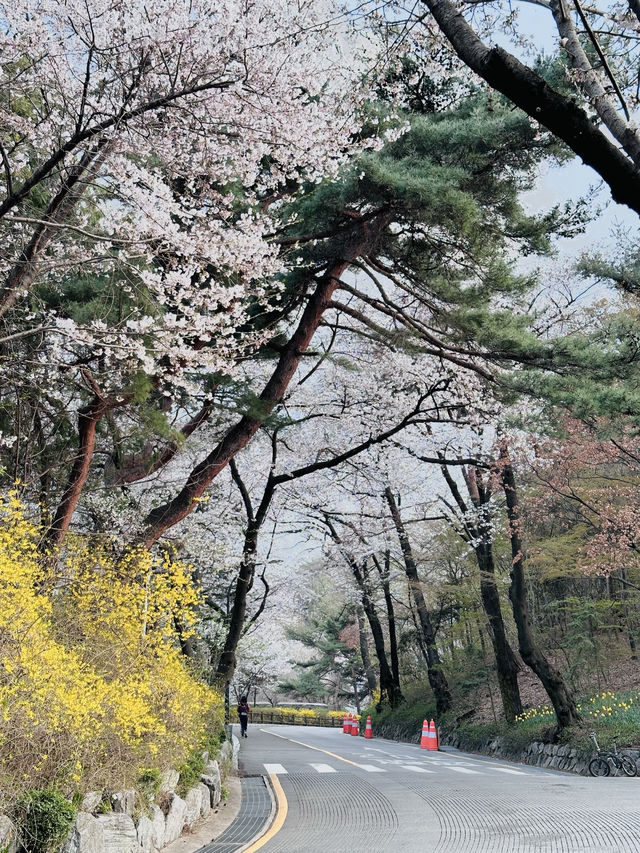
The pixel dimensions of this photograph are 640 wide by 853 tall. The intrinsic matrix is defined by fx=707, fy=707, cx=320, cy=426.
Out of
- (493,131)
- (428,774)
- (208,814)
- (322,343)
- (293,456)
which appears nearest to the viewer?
(208,814)

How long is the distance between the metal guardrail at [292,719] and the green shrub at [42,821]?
122 ft

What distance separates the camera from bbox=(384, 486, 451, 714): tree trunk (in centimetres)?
2059

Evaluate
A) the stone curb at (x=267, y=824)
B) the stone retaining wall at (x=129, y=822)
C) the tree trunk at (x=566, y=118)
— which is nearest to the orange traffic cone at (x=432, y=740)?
the stone curb at (x=267, y=824)

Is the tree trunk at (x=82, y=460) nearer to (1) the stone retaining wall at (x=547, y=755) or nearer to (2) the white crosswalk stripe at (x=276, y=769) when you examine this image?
(2) the white crosswalk stripe at (x=276, y=769)

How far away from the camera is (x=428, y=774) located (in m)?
11.1

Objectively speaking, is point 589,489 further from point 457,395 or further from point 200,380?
point 200,380

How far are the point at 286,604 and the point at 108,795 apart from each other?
25610 millimetres

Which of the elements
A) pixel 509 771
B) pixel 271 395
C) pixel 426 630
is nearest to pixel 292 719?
pixel 426 630

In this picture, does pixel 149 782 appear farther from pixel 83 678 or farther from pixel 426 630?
pixel 426 630

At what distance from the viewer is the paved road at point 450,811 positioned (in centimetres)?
568

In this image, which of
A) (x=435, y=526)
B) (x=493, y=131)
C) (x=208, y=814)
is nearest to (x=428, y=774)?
(x=208, y=814)

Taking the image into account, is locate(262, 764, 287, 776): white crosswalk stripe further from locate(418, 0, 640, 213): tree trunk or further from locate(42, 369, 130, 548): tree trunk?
locate(418, 0, 640, 213): tree trunk

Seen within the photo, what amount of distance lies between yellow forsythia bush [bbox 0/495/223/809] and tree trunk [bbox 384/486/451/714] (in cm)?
1360

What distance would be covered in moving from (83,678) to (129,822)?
3.49 feet
